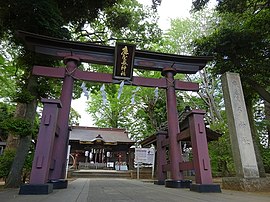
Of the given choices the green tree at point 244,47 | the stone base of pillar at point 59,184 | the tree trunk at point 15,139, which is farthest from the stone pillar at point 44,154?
the green tree at point 244,47

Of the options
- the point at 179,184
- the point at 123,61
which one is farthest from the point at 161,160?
the point at 123,61

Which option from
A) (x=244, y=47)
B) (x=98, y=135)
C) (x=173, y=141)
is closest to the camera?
(x=173, y=141)

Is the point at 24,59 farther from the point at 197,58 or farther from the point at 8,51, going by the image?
the point at 197,58

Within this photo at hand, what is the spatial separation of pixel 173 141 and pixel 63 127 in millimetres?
2851

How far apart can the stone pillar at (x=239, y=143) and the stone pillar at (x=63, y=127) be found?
427 centimetres

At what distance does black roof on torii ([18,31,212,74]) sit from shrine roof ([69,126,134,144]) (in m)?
14.5

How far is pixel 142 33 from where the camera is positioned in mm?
10219

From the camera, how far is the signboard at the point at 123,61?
5.84 meters

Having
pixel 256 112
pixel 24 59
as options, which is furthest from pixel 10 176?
pixel 256 112

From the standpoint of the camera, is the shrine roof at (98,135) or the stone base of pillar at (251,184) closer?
the stone base of pillar at (251,184)

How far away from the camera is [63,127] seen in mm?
4797

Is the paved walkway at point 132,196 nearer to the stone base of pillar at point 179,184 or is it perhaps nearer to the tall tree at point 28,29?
the stone base of pillar at point 179,184

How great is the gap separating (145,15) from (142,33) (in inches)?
40.1

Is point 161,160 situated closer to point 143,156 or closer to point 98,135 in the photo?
point 143,156
